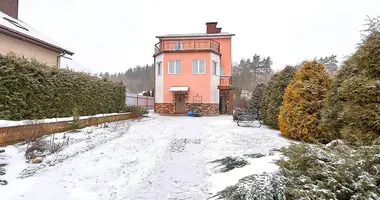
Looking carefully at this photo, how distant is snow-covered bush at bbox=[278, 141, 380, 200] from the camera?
2.10 meters

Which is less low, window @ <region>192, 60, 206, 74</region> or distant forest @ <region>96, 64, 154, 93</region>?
distant forest @ <region>96, 64, 154, 93</region>

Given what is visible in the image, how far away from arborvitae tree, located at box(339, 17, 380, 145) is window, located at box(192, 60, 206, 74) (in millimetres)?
16960

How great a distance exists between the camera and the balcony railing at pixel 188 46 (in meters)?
21.6

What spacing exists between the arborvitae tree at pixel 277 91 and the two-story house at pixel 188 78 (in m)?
10.3

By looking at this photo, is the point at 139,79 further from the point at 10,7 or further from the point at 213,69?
the point at 10,7

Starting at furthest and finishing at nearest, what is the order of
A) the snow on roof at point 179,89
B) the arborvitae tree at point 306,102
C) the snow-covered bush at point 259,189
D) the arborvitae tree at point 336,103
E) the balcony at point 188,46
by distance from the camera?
the balcony at point 188,46 → the snow on roof at point 179,89 → the arborvitae tree at point 306,102 → the arborvitae tree at point 336,103 → the snow-covered bush at point 259,189

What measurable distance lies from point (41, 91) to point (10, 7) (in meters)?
11.3

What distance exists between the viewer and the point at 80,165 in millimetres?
4859

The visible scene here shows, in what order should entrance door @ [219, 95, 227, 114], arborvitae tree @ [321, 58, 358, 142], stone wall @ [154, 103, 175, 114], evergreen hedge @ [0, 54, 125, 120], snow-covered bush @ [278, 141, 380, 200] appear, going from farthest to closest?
entrance door @ [219, 95, 227, 114] < stone wall @ [154, 103, 175, 114] < evergreen hedge @ [0, 54, 125, 120] < arborvitae tree @ [321, 58, 358, 142] < snow-covered bush @ [278, 141, 380, 200]

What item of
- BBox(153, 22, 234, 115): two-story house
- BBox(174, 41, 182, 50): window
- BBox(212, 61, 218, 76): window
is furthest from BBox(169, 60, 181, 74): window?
BBox(212, 61, 218, 76): window

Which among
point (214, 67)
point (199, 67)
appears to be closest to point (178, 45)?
point (199, 67)

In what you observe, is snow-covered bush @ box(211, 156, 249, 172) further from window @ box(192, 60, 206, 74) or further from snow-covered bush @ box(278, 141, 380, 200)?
window @ box(192, 60, 206, 74)

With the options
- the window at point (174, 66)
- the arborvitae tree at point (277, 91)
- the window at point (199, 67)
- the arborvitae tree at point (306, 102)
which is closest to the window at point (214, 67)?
the window at point (199, 67)

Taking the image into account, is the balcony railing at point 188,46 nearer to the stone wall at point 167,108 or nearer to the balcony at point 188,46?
the balcony at point 188,46
